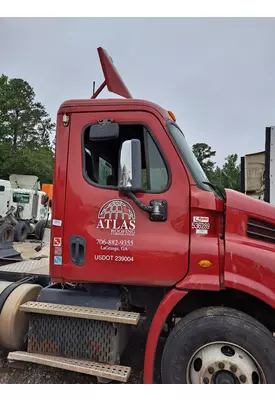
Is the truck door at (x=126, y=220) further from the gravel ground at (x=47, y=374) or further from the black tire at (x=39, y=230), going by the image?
the black tire at (x=39, y=230)

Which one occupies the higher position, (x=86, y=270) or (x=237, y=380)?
(x=86, y=270)

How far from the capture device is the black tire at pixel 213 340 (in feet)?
7.26

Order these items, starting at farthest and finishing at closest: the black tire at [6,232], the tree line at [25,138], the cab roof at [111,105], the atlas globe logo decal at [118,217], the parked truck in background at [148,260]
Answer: the tree line at [25,138] → the black tire at [6,232] → the cab roof at [111,105] → the atlas globe logo decal at [118,217] → the parked truck in background at [148,260]

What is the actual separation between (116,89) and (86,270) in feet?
6.42

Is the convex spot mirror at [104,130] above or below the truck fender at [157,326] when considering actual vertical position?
above

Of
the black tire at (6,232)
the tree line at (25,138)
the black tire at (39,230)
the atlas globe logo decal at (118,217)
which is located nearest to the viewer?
the atlas globe logo decal at (118,217)

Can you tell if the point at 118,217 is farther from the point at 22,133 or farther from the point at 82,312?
the point at 22,133

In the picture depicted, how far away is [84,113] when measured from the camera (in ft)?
8.90

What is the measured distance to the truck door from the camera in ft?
8.16

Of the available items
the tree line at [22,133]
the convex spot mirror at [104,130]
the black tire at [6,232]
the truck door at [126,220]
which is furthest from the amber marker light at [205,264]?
the tree line at [22,133]

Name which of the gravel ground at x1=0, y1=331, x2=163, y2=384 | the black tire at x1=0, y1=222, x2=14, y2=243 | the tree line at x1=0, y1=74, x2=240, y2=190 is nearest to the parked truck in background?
the gravel ground at x1=0, y1=331, x2=163, y2=384

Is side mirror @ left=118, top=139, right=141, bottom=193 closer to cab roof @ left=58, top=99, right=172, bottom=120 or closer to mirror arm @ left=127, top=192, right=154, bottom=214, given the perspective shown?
mirror arm @ left=127, top=192, right=154, bottom=214

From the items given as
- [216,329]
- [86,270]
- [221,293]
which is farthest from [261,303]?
→ [86,270]

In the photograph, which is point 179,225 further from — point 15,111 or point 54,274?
point 15,111
